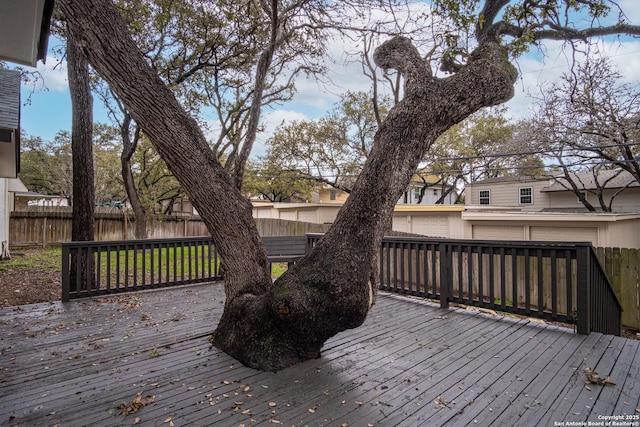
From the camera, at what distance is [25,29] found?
2.41m

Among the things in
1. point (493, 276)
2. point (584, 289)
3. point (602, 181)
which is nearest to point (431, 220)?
point (602, 181)

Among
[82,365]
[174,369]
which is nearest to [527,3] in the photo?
[174,369]

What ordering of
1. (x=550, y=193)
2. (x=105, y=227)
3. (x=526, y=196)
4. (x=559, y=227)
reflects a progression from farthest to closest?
(x=526, y=196)
(x=550, y=193)
(x=105, y=227)
(x=559, y=227)

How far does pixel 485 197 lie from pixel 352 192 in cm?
1677

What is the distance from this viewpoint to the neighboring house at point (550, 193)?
1297 centimetres

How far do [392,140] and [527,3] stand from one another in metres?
2.49

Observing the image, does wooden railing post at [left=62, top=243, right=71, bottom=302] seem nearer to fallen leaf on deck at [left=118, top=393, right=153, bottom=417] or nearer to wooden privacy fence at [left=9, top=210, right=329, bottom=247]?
fallen leaf on deck at [left=118, top=393, right=153, bottom=417]

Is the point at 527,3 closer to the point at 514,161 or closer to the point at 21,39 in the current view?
the point at 21,39

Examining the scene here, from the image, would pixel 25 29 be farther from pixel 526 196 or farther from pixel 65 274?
pixel 526 196

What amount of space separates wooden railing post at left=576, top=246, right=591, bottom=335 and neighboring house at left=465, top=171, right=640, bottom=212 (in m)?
10.5

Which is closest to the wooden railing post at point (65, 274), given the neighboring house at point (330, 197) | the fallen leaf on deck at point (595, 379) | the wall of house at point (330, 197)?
the fallen leaf on deck at point (595, 379)

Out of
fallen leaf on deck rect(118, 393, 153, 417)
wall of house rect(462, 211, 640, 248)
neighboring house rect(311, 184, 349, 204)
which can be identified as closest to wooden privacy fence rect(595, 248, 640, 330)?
wall of house rect(462, 211, 640, 248)

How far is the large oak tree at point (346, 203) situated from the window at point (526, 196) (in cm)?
1529

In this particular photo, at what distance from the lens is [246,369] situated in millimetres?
2518
